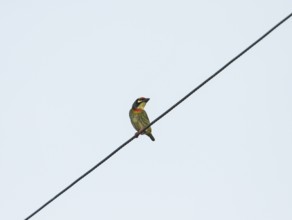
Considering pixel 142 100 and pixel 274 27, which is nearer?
pixel 274 27

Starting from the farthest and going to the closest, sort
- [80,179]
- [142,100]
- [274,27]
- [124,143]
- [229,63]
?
[142,100], [124,143], [80,179], [229,63], [274,27]

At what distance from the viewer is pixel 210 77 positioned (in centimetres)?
622

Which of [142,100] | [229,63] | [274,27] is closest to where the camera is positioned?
[274,27]

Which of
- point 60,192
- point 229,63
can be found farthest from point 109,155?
point 229,63

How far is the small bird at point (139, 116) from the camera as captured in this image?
12.7m

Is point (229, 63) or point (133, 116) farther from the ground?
point (133, 116)

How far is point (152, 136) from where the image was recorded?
12.8m

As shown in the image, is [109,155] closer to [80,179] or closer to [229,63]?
[80,179]

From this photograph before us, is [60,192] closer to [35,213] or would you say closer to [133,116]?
[35,213]

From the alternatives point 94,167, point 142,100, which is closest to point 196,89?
point 94,167

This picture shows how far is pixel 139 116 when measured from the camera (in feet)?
41.9

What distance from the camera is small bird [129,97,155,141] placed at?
1272 cm

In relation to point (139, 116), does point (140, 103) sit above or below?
above

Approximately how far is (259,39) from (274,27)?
18 centimetres
